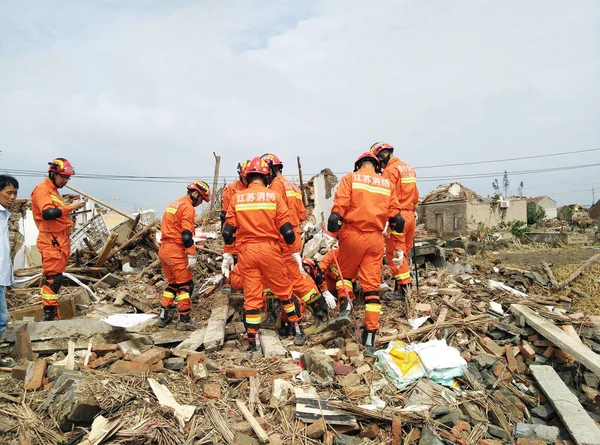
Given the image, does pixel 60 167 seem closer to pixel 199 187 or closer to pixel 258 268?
pixel 199 187

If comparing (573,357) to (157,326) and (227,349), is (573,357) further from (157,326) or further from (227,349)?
(157,326)

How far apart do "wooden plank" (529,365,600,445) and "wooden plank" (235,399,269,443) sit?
2.58 m

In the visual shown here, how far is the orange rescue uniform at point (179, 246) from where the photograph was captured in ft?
18.8

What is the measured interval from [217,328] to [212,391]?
160 cm

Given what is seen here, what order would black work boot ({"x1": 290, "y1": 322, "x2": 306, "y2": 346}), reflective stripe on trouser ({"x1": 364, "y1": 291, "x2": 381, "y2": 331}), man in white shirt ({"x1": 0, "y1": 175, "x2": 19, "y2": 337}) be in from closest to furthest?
man in white shirt ({"x1": 0, "y1": 175, "x2": 19, "y2": 337}) < reflective stripe on trouser ({"x1": 364, "y1": 291, "x2": 381, "y2": 331}) < black work boot ({"x1": 290, "y1": 322, "x2": 306, "y2": 346})

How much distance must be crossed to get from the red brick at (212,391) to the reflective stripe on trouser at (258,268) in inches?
45.8

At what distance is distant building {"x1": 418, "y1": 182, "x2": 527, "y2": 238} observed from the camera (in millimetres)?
17984

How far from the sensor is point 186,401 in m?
3.42

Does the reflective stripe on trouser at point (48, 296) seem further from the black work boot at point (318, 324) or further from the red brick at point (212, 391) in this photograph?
the black work boot at point (318, 324)

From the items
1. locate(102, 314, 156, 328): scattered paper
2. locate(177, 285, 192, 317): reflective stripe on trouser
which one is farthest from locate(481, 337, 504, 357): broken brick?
locate(102, 314, 156, 328): scattered paper

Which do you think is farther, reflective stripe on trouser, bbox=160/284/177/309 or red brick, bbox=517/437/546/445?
reflective stripe on trouser, bbox=160/284/177/309

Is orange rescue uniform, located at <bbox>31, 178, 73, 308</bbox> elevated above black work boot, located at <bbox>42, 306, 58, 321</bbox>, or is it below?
above

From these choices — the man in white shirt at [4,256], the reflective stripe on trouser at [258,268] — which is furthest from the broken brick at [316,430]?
the man in white shirt at [4,256]

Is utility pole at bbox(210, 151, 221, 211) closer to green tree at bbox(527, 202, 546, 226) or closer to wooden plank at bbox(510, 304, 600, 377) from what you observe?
wooden plank at bbox(510, 304, 600, 377)
